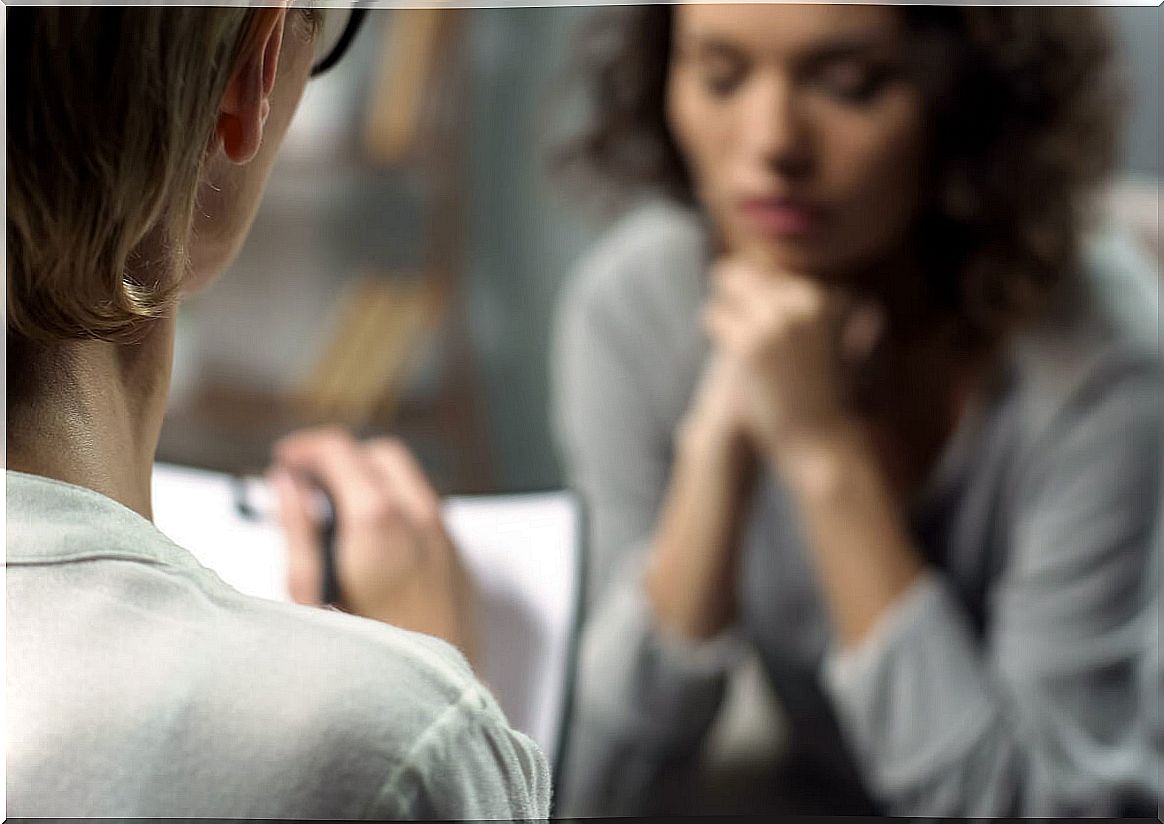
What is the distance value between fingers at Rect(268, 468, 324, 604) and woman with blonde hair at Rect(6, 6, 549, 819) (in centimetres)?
27

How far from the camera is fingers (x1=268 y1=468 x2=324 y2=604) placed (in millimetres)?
466

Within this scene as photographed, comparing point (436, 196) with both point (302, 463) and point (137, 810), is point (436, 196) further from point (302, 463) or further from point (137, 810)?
point (137, 810)

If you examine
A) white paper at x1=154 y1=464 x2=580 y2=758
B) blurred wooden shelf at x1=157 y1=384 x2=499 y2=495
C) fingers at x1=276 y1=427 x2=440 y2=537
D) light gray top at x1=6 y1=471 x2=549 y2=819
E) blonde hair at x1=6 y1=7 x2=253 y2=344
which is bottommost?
blurred wooden shelf at x1=157 y1=384 x2=499 y2=495

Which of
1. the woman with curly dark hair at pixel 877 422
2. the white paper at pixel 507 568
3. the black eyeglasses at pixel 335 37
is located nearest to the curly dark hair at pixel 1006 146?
the woman with curly dark hair at pixel 877 422

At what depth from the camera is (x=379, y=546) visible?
0.47 metres

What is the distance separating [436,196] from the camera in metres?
0.85

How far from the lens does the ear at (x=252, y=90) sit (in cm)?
19

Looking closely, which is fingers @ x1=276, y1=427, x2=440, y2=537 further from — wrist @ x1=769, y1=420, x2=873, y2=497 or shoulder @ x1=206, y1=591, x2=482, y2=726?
shoulder @ x1=206, y1=591, x2=482, y2=726

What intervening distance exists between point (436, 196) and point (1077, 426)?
46 centimetres

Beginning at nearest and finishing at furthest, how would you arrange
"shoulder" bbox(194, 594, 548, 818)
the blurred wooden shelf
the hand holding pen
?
1. "shoulder" bbox(194, 594, 548, 818)
2. the hand holding pen
3. the blurred wooden shelf

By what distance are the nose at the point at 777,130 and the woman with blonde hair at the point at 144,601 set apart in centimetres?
43

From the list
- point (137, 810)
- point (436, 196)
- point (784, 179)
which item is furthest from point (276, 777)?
point (436, 196)

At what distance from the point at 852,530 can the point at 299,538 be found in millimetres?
258

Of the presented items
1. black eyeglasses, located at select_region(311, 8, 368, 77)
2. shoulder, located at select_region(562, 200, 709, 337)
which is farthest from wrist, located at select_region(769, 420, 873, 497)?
black eyeglasses, located at select_region(311, 8, 368, 77)
